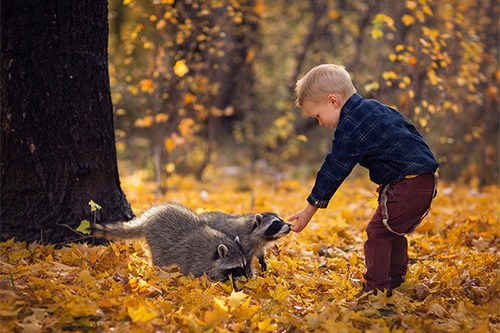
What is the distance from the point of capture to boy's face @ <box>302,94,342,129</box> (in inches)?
152

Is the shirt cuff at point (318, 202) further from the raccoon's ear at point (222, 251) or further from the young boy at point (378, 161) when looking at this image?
the raccoon's ear at point (222, 251)

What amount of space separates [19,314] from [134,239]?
1.68 metres

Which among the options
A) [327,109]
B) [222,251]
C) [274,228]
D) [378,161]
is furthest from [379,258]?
[222,251]

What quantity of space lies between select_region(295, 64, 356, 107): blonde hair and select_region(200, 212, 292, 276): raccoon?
52.3 inches

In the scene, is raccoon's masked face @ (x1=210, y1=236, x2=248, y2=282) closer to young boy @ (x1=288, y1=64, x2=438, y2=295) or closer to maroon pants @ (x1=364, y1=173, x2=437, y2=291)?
young boy @ (x1=288, y1=64, x2=438, y2=295)

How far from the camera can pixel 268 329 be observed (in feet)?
10.00

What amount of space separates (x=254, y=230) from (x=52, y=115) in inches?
88.6

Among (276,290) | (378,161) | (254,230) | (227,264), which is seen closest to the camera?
(276,290)

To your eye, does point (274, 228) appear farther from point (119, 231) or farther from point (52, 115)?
point (52, 115)

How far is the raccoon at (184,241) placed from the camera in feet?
14.0

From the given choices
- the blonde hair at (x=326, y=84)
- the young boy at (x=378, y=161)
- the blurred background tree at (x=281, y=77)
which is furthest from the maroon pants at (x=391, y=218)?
the blurred background tree at (x=281, y=77)

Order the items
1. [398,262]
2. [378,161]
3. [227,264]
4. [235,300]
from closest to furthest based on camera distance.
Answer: [235,300], [378,161], [398,262], [227,264]

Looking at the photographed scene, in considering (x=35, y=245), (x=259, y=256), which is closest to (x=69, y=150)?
(x=35, y=245)

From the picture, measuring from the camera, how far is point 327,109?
3.89m
